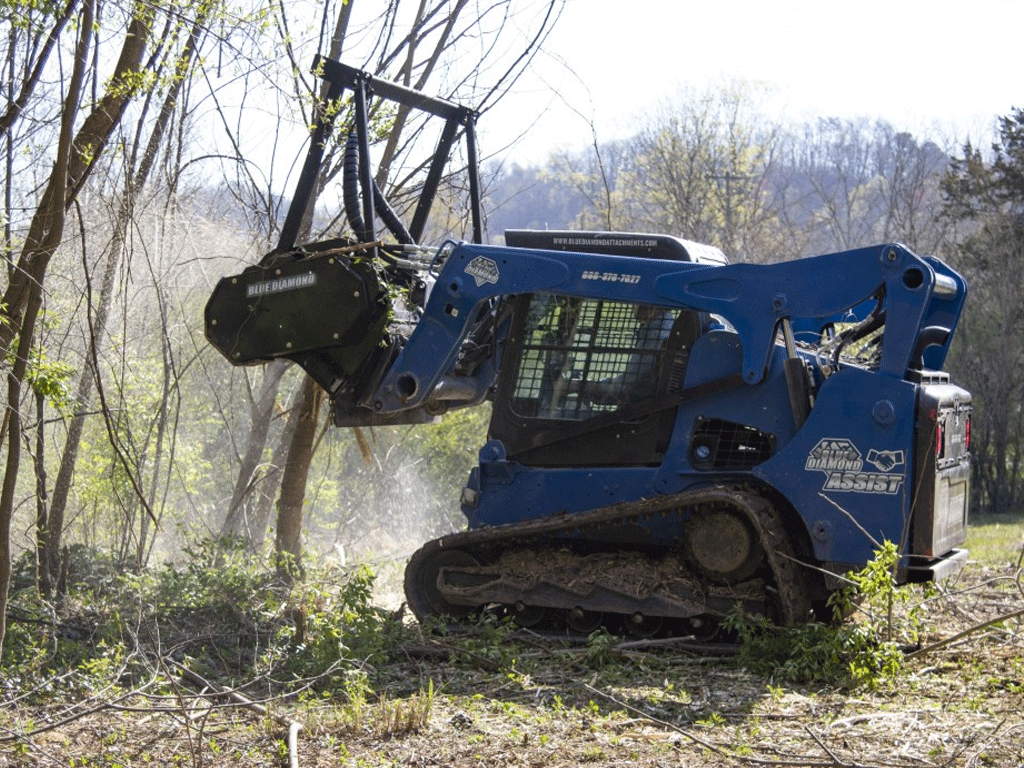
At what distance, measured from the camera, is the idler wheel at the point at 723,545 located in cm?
699

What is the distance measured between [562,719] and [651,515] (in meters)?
2.19

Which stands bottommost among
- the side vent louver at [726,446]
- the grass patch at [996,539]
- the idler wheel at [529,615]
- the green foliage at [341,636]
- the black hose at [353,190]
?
the green foliage at [341,636]

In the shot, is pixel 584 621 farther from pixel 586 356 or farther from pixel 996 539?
pixel 996 539

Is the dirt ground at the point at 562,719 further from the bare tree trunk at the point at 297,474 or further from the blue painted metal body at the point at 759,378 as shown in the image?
the bare tree trunk at the point at 297,474

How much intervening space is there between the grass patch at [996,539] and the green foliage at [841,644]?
16.2ft

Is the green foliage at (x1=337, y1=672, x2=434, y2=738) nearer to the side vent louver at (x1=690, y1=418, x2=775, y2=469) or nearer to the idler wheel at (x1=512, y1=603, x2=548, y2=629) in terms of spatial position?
the idler wheel at (x1=512, y1=603, x2=548, y2=629)

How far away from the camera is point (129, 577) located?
8078mm

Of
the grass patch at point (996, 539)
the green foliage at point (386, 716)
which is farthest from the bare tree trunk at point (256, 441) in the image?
the grass patch at point (996, 539)

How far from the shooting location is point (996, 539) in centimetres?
1484

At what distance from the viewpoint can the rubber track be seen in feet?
22.3

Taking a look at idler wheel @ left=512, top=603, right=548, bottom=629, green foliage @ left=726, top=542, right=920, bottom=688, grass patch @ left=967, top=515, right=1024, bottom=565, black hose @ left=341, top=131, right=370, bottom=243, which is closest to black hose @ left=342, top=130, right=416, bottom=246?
black hose @ left=341, top=131, right=370, bottom=243

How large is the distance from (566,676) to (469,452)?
1806cm

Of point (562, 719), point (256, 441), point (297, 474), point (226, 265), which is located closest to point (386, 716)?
point (562, 719)

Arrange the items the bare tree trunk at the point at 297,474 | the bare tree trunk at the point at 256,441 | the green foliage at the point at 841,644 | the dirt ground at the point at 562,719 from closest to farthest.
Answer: the dirt ground at the point at 562,719
the green foliage at the point at 841,644
the bare tree trunk at the point at 297,474
the bare tree trunk at the point at 256,441
